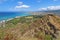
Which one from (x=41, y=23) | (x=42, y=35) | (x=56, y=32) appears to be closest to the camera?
(x=42, y=35)

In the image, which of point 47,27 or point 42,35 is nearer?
point 42,35

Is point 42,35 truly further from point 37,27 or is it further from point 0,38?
point 0,38

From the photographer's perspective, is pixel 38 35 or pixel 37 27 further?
pixel 37 27

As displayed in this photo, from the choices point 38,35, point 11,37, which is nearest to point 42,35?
point 38,35

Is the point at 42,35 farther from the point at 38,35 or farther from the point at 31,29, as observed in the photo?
the point at 31,29

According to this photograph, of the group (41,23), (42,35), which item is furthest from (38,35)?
(41,23)

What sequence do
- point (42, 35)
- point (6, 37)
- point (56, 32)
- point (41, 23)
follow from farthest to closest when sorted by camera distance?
point (41, 23) < point (56, 32) < point (42, 35) < point (6, 37)

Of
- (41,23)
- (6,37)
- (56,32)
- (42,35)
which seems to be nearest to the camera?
(6,37)

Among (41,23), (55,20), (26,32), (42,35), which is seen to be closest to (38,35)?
(42,35)
